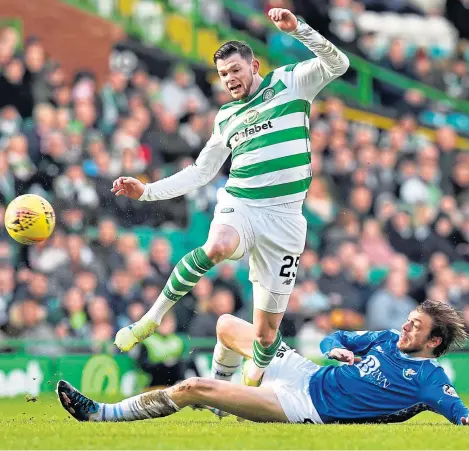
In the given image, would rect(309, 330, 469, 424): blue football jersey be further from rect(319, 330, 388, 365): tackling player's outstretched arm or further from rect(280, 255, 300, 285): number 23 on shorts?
rect(280, 255, 300, 285): number 23 on shorts

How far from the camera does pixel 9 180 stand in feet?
43.1

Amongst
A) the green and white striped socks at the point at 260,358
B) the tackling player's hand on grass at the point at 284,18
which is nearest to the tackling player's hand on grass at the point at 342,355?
the green and white striped socks at the point at 260,358

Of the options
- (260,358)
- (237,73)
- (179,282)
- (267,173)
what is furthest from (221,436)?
(237,73)

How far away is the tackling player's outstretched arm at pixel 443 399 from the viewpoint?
7.41m

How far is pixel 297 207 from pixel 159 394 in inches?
72.4

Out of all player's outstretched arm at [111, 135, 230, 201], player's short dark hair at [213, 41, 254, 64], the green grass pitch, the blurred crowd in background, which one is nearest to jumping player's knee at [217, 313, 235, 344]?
the green grass pitch

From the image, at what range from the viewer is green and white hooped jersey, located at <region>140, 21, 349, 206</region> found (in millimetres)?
8297

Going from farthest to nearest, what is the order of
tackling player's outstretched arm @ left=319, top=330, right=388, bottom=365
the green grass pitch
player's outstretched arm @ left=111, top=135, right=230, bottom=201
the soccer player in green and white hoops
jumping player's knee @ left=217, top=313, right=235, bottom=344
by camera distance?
player's outstretched arm @ left=111, top=135, right=230, bottom=201 < jumping player's knee @ left=217, top=313, right=235, bottom=344 < the soccer player in green and white hoops < tackling player's outstretched arm @ left=319, top=330, right=388, bottom=365 < the green grass pitch

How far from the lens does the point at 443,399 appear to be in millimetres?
7453

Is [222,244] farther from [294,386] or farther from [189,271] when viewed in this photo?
[294,386]

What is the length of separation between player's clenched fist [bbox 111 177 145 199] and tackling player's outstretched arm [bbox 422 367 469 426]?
2630 millimetres

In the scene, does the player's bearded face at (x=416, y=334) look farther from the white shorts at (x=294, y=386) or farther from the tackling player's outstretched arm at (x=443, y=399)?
the white shorts at (x=294, y=386)

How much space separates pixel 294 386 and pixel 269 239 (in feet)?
3.72

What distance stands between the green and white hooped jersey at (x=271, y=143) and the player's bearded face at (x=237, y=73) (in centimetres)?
10
